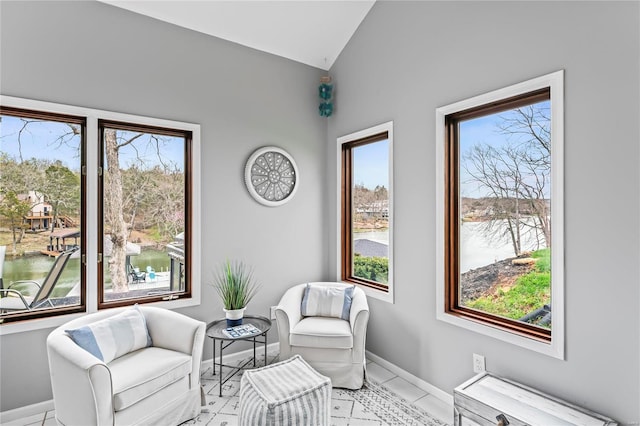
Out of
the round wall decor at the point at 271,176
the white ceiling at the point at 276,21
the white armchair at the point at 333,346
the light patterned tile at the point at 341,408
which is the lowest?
the light patterned tile at the point at 341,408

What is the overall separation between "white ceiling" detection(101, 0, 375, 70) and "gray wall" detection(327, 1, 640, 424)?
0.36 meters

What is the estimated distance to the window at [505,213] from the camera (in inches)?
75.5

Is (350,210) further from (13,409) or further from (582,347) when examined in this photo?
(13,409)

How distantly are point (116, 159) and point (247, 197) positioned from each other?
1093mm

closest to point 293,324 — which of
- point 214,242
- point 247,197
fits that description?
point 214,242

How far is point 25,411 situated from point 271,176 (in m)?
2.47

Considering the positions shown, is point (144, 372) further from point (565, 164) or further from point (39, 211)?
point (565, 164)

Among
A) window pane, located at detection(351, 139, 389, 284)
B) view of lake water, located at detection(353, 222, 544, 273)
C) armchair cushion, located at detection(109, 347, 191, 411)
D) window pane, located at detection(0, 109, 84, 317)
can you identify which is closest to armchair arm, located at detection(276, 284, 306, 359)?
armchair cushion, located at detection(109, 347, 191, 411)

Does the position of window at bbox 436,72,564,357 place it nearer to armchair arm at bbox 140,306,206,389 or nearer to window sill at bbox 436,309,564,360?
window sill at bbox 436,309,564,360

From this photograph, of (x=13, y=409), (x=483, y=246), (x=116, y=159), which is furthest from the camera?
(x=116, y=159)

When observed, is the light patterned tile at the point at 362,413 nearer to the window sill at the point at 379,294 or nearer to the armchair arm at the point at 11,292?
the window sill at the point at 379,294

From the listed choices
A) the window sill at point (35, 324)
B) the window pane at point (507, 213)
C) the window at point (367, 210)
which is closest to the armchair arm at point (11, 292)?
the window sill at point (35, 324)

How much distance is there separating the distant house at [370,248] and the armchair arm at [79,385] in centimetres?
223

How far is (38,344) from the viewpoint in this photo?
233 cm
